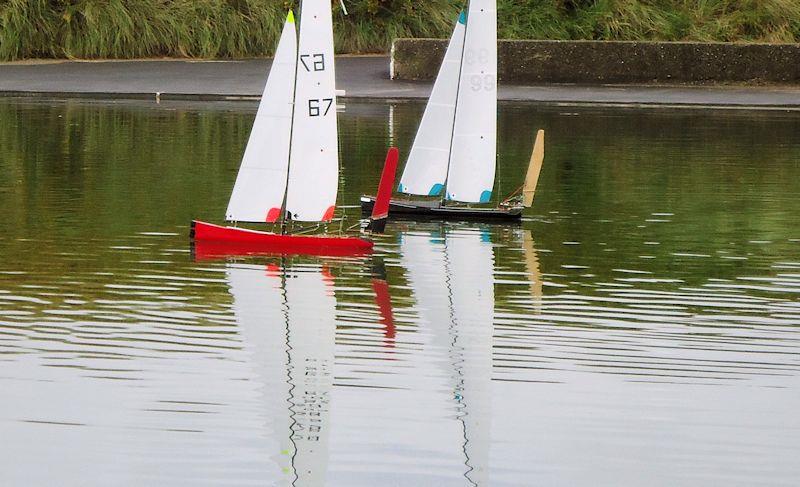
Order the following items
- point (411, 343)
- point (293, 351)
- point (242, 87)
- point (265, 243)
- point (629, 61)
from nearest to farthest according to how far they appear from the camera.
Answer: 1. point (293, 351)
2. point (411, 343)
3. point (265, 243)
4. point (242, 87)
5. point (629, 61)

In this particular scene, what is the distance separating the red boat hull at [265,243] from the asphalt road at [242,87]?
2012 centimetres

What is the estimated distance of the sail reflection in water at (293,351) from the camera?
29.7ft

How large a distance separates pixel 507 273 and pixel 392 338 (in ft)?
11.7

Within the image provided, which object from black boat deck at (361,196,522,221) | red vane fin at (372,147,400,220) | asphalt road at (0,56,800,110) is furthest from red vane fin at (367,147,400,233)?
asphalt road at (0,56,800,110)

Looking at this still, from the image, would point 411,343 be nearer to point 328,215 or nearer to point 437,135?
point 328,215

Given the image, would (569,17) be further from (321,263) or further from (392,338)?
(392,338)

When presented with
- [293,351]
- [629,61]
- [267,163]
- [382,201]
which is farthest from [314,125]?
[629,61]

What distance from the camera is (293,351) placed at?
463 inches

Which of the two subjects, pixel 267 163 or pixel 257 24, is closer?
pixel 267 163

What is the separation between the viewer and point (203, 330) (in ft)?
40.8

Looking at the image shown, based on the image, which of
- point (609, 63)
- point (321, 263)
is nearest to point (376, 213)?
point (321, 263)

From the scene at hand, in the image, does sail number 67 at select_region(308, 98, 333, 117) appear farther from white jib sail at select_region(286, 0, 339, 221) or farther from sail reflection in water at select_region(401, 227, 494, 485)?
sail reflection in water at select_region(401, 227, 494, 485)

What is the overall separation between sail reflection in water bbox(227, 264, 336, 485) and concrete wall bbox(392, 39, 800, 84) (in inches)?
952

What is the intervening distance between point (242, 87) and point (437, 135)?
18.7 m
